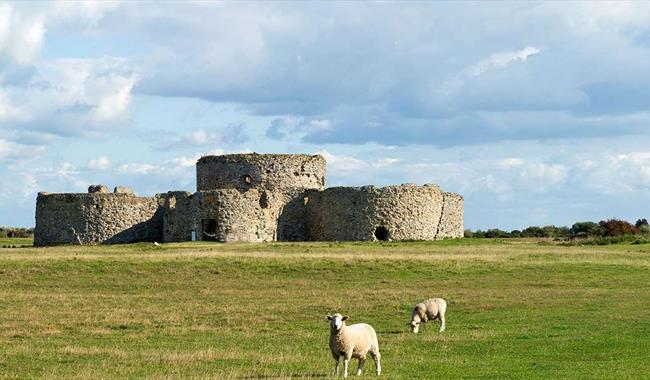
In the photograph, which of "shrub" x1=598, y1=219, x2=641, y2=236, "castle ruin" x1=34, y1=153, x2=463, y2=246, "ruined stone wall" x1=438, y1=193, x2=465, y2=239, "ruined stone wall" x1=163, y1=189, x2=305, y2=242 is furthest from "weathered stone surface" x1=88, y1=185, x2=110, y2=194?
"shrub" x1=598, y1=219, x2=641, y2=236

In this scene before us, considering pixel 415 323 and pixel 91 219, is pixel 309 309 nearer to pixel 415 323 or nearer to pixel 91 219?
pixel 415 323

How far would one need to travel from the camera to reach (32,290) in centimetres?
3397

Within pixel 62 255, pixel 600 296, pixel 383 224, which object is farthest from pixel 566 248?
pixel 62 255

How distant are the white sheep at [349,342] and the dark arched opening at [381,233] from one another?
142ft

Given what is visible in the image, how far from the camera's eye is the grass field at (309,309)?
18.1 meters

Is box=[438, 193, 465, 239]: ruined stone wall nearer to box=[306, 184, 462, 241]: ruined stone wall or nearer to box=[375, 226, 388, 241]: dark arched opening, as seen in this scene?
box=[306, 184, 462, 241]: ruined stone wall

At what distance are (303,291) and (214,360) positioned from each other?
582 inches

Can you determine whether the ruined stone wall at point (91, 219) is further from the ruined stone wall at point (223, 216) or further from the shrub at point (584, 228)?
the shrub at point (584, 228)

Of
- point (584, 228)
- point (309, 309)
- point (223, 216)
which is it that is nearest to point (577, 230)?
point (584, 228)

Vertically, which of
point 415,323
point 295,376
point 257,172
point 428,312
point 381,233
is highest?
point 257,172

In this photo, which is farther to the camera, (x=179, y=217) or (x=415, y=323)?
(x=179, y=217)

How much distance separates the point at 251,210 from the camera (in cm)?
5903

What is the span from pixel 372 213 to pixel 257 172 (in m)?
7.86

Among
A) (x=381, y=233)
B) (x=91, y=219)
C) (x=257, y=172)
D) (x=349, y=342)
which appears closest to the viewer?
(x=349, y=342)
